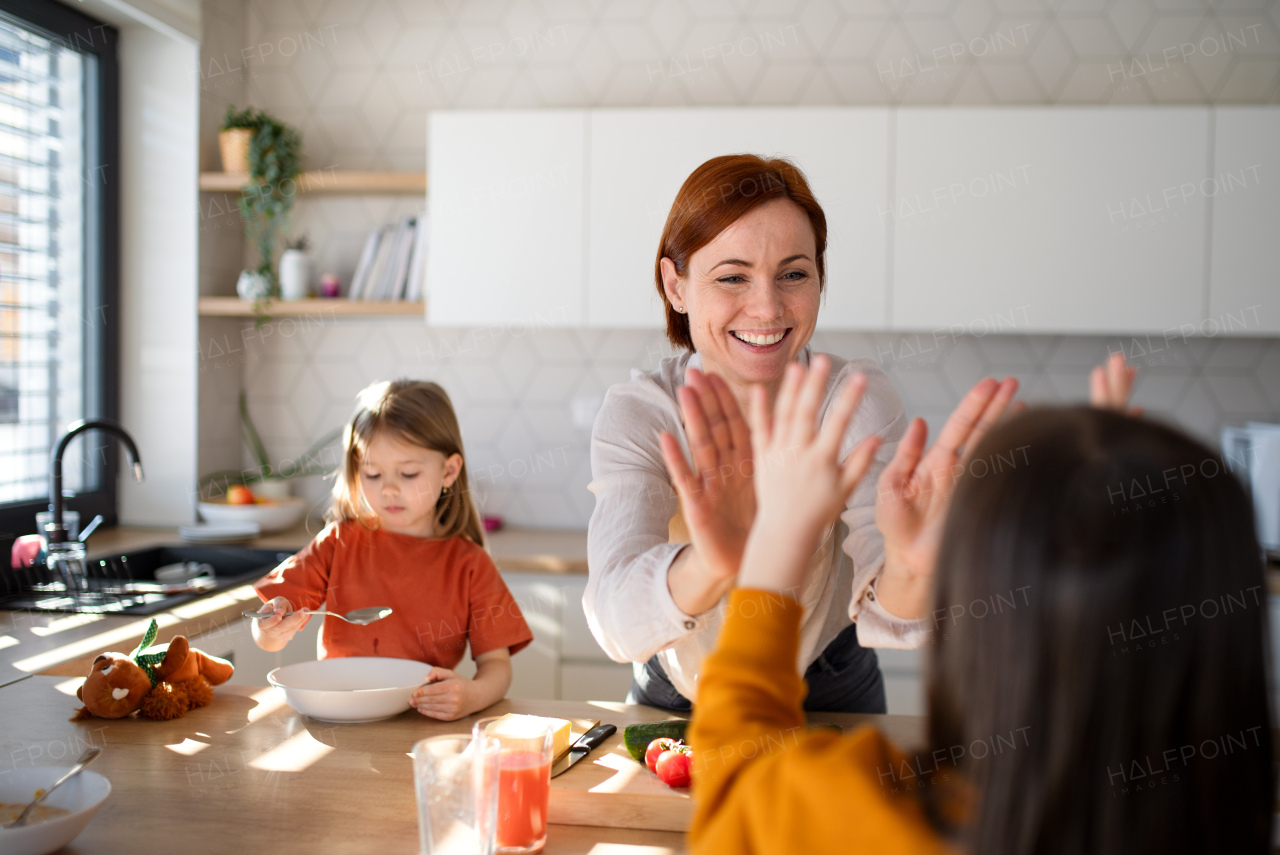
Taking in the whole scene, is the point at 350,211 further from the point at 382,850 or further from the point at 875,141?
the point at 382,850

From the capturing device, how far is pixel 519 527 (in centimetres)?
318

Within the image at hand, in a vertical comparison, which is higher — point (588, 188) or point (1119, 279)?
point (588, 188)

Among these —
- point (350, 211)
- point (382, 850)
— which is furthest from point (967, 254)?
point (382, 850)

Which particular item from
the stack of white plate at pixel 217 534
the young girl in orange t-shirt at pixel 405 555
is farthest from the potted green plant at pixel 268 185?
the young girl in orange t-shirt at pixel 405 555

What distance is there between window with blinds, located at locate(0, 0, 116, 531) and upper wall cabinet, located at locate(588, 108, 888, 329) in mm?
1478

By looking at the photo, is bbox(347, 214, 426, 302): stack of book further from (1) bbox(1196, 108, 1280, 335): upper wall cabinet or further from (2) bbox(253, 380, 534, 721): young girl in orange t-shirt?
(1) bbox(1196, 108, 1280, 335): upper wall cabinet

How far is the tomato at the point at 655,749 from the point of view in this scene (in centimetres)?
114

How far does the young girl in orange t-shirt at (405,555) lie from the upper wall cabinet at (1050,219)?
1415 millimetres

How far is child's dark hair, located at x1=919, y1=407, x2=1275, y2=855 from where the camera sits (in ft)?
1.92

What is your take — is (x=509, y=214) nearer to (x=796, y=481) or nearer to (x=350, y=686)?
(x=350, y=686)

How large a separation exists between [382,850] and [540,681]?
1689 mm

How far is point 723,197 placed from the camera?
1312mm

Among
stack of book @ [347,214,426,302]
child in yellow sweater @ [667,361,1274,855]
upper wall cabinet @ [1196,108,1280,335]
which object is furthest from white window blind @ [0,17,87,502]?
upper wall cabinet @ [1196,108,1280,335]

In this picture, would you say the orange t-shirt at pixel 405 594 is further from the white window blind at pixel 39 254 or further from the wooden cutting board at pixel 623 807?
the white window blind at pixel 39 254
